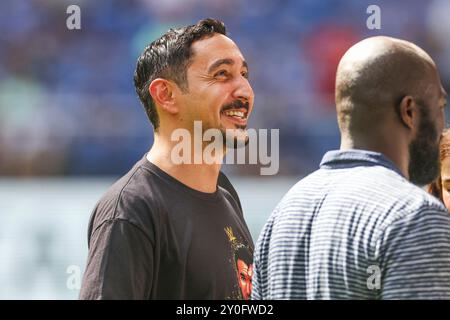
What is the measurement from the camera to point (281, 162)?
6.41m

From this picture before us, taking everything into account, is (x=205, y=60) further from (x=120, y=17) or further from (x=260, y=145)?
(x=120, y=17)

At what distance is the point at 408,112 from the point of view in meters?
1.72

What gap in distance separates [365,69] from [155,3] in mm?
5226

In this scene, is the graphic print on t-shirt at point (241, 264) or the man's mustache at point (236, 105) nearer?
the graphic print on t-shirt at point (241, 264)

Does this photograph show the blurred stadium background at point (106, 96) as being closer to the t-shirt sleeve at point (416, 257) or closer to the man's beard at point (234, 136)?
the man's beard at point (234, 136)

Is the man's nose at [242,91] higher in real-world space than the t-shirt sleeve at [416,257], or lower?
higher

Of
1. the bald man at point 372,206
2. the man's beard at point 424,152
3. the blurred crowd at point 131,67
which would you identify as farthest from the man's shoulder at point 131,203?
the blurred crowd at point 131,67

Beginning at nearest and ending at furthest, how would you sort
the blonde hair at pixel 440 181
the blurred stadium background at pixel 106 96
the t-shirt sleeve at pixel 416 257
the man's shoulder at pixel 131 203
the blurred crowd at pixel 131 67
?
1. the t-shirt sleeve at pixel 416 257
2. the man's shoulder at pixel 131 203
3. the blonde hair at pixel 440 181
4. the blurred stadium background at pixel 106 96
5. the blurred crowd at pixel 131 67

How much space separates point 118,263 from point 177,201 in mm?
322

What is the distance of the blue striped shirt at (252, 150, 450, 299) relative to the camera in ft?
5.04

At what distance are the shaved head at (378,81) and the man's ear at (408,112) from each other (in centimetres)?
1

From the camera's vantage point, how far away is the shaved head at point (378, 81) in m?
1.72
